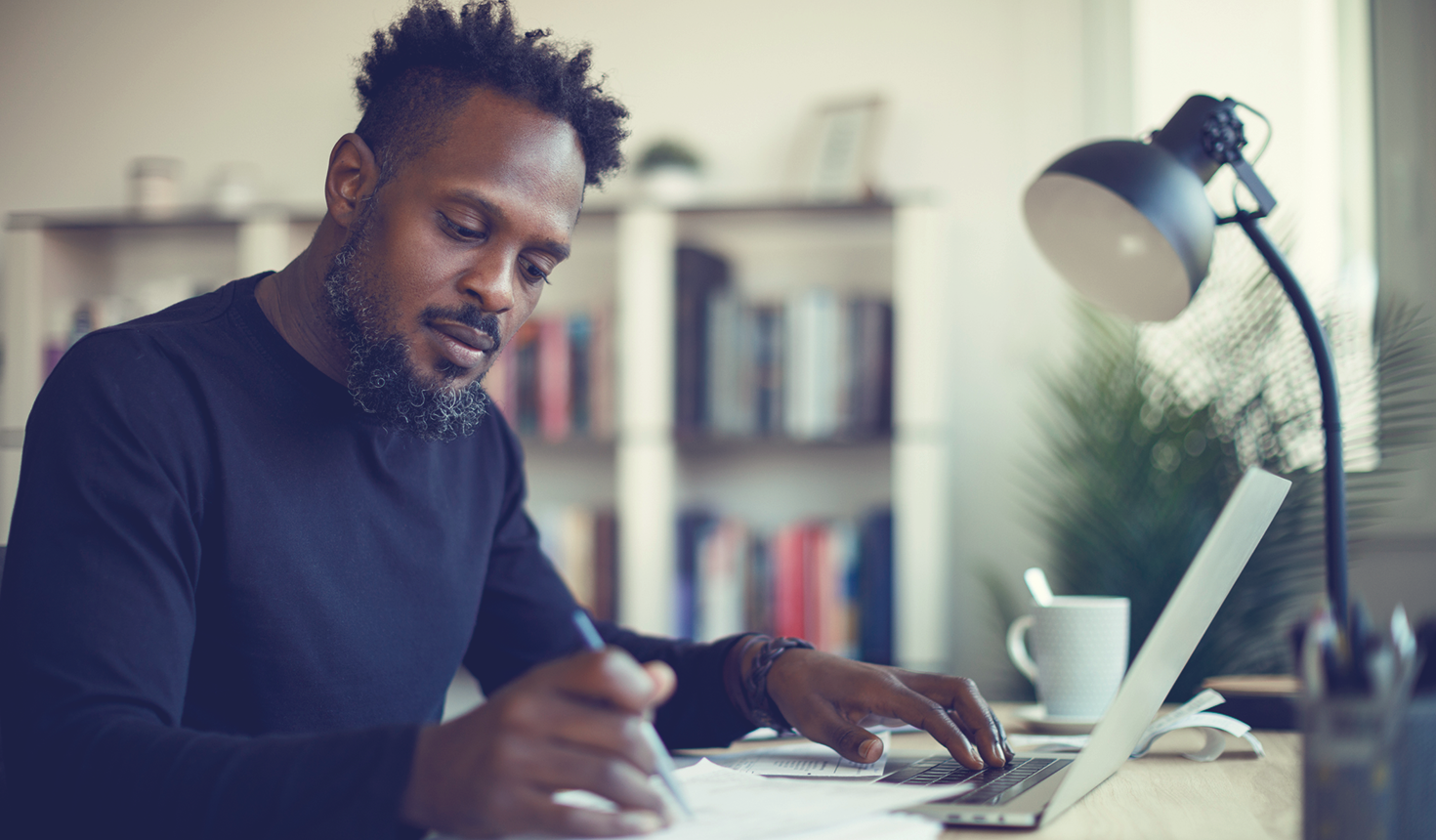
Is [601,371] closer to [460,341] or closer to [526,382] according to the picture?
[526,382]

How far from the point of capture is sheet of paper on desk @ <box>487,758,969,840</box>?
0.57 metres

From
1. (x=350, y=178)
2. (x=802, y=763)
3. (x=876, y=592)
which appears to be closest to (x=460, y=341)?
(x=350, y=178)

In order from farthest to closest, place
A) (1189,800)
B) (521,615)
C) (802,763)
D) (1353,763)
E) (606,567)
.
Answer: (606,567)
(521,615)
(802,763)
(1189,800)
(1353,763)

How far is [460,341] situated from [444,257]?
8cm

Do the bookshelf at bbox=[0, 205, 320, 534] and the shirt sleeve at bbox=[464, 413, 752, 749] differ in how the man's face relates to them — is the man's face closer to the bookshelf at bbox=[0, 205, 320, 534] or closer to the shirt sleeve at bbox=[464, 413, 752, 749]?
the shirt sleeve at bbox=[464, 413, 752, 749]

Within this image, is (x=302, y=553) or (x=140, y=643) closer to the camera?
(x=140, y=643)

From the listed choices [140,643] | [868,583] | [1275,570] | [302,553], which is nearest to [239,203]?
[868,583]

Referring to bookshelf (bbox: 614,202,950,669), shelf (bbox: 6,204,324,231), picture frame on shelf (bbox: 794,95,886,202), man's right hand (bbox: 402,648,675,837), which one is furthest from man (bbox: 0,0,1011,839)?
shelf (bbox: 6,204,324,231)

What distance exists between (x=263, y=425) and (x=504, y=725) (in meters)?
0.52

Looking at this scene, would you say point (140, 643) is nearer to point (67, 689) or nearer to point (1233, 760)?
point (67, 689)

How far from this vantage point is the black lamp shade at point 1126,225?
89 cm

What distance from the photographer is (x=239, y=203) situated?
8.26 ft

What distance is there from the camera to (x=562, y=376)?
7.80 ft

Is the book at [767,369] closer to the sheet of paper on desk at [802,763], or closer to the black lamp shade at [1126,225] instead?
the black lamp shade at [1126,225]
